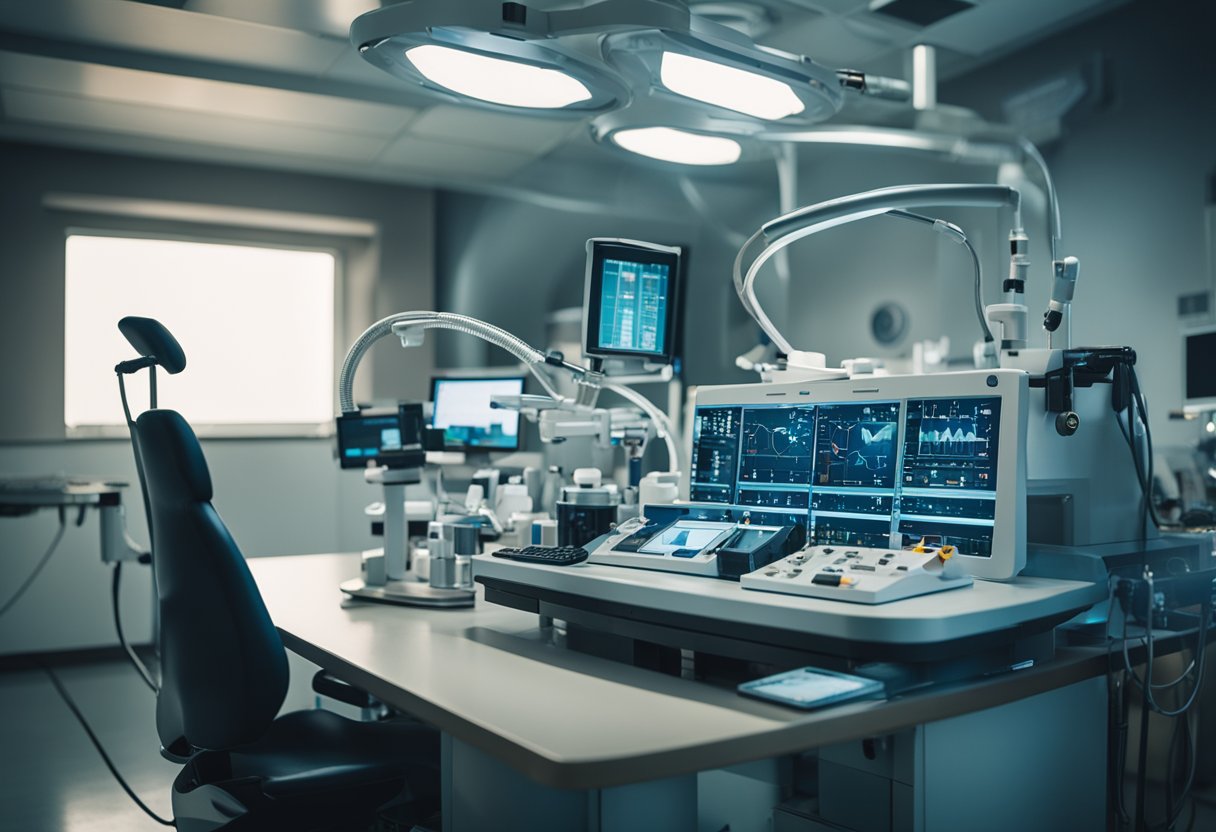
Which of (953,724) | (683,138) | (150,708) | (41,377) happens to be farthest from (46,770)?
(953,724)

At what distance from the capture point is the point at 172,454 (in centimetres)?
148

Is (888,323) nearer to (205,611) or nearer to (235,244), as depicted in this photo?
(235,244)

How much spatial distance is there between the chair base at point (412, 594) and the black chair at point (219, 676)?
0.37 m

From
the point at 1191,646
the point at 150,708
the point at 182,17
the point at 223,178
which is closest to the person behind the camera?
the point at 1191,646

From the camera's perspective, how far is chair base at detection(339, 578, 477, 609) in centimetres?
194

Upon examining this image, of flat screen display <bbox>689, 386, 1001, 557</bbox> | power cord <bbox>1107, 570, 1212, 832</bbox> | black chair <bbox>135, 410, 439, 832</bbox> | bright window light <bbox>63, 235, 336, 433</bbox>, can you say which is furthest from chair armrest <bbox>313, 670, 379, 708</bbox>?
bright window light <bbox>63, 235, 336, 433</bbox>

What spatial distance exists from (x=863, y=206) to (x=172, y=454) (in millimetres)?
1167

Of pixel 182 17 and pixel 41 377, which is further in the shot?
pixel 41 377

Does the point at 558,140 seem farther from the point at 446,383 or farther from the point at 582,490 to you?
the point at 582,490

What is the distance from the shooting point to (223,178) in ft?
17.8

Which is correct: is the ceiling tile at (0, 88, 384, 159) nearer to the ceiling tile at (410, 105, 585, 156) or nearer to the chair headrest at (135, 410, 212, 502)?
the ceiling tile at (410, 105, 585, 156)

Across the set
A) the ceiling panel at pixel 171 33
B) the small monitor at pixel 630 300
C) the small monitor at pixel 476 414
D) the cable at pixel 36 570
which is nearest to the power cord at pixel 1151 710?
the small monitor at pixel 630 300

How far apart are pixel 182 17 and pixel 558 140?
1947 millimetres

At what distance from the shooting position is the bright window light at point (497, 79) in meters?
1.84
